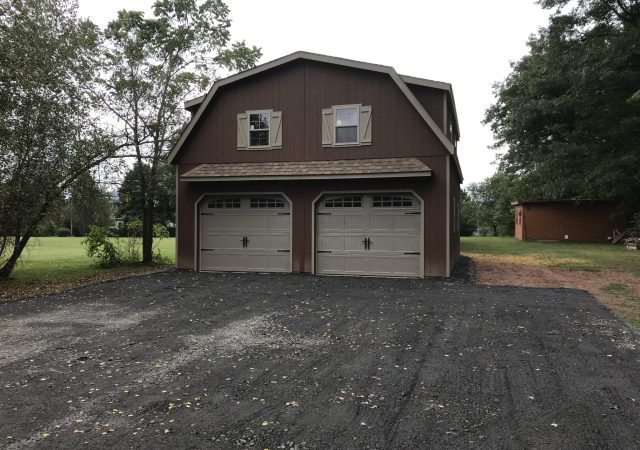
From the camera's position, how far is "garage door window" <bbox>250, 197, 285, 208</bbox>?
13039 mm

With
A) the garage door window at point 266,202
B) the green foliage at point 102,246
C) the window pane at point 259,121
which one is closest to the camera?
the garage door window at point 266,202

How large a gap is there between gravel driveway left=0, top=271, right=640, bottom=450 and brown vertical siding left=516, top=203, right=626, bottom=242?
929 inches

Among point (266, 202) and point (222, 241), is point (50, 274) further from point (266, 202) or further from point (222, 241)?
point (266, 202)

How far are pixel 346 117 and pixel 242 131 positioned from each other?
318cm

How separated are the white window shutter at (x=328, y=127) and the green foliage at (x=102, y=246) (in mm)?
8214

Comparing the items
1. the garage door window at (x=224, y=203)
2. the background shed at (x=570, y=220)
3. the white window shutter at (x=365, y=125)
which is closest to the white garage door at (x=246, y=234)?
the garage door window at (x=224, y=203)

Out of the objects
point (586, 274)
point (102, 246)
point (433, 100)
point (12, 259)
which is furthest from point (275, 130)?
point (586, 274)

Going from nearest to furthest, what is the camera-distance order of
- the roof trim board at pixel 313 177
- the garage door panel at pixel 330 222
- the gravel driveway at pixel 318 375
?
the gravel driveway at pixel 318 375, the roof trim board at pixel 313 177, the garage door panel at pixel 330 222

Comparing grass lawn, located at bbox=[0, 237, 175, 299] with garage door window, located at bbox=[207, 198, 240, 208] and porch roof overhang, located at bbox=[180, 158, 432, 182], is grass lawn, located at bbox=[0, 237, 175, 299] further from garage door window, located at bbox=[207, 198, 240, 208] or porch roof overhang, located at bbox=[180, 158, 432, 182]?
porch roof overhang, located at bbox=[180, 158, 432, 182]

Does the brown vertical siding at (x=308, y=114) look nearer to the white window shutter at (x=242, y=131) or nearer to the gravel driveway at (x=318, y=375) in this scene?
the white window shutter at (x=242, y=131)

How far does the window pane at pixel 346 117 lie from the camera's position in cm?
1238

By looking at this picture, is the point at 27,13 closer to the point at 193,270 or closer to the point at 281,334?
the point at 193,270

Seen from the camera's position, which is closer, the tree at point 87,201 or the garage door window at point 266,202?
the tree at point 87,201

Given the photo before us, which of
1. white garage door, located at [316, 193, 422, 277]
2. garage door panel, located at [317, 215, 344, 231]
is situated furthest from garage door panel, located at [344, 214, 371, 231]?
garage door panel, located at [317, 215, 344, 231]
